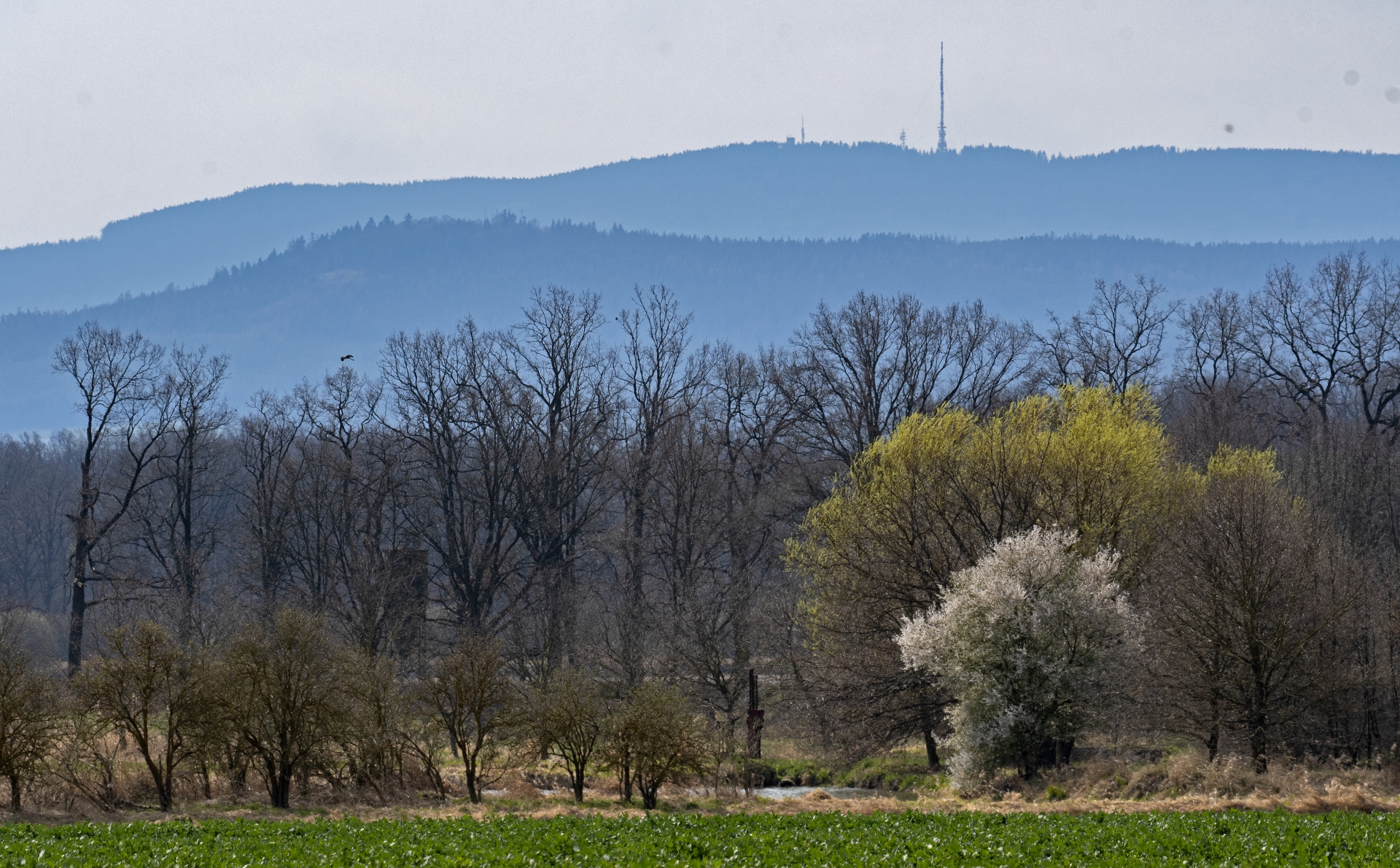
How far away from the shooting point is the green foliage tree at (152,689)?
27812 mm

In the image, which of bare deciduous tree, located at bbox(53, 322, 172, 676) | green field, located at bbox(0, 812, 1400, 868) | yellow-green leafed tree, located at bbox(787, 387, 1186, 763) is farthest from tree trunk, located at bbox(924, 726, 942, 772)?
bare deciduous tree, located at bbox(53, 322, 172, 676)

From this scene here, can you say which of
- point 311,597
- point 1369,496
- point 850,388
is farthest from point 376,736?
point 1369,496

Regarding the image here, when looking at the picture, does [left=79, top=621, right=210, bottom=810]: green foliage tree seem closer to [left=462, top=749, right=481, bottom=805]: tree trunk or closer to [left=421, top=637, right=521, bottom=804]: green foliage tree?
[left=421, top=637, right=521, bottom=804]: green foliage tree

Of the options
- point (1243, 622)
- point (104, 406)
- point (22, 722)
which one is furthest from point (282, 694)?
point (104, 406)

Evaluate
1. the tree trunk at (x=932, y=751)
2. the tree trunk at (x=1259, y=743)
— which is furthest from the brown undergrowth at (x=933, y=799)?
the tree trunk at (x=932, y=751)

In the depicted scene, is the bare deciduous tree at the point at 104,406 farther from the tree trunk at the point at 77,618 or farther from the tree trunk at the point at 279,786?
the tree trunk at the point at 279,786

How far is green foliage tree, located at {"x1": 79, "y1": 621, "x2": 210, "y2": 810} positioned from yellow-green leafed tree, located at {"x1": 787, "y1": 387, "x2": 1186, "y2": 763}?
19460mm

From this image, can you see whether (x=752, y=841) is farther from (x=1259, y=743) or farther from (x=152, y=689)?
(x=152, y=689)

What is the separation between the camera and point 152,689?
27828mm

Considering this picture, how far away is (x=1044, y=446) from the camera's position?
33.7 meters

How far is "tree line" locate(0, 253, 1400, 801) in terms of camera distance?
102 ft

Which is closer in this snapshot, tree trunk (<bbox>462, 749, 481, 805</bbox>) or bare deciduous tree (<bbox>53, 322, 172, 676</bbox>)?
tree trunk (<bbox>462, 749, 481, 805</bbox>)

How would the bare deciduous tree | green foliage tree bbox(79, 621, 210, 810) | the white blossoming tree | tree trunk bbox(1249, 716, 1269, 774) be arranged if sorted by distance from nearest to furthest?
tree trunk bbox(1249, 716, 1269, 774)
green foliage tree bbox(79, 621, 210, 810)
the white blossoming tree
the bare deciduous tree

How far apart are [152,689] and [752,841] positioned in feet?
58.0
